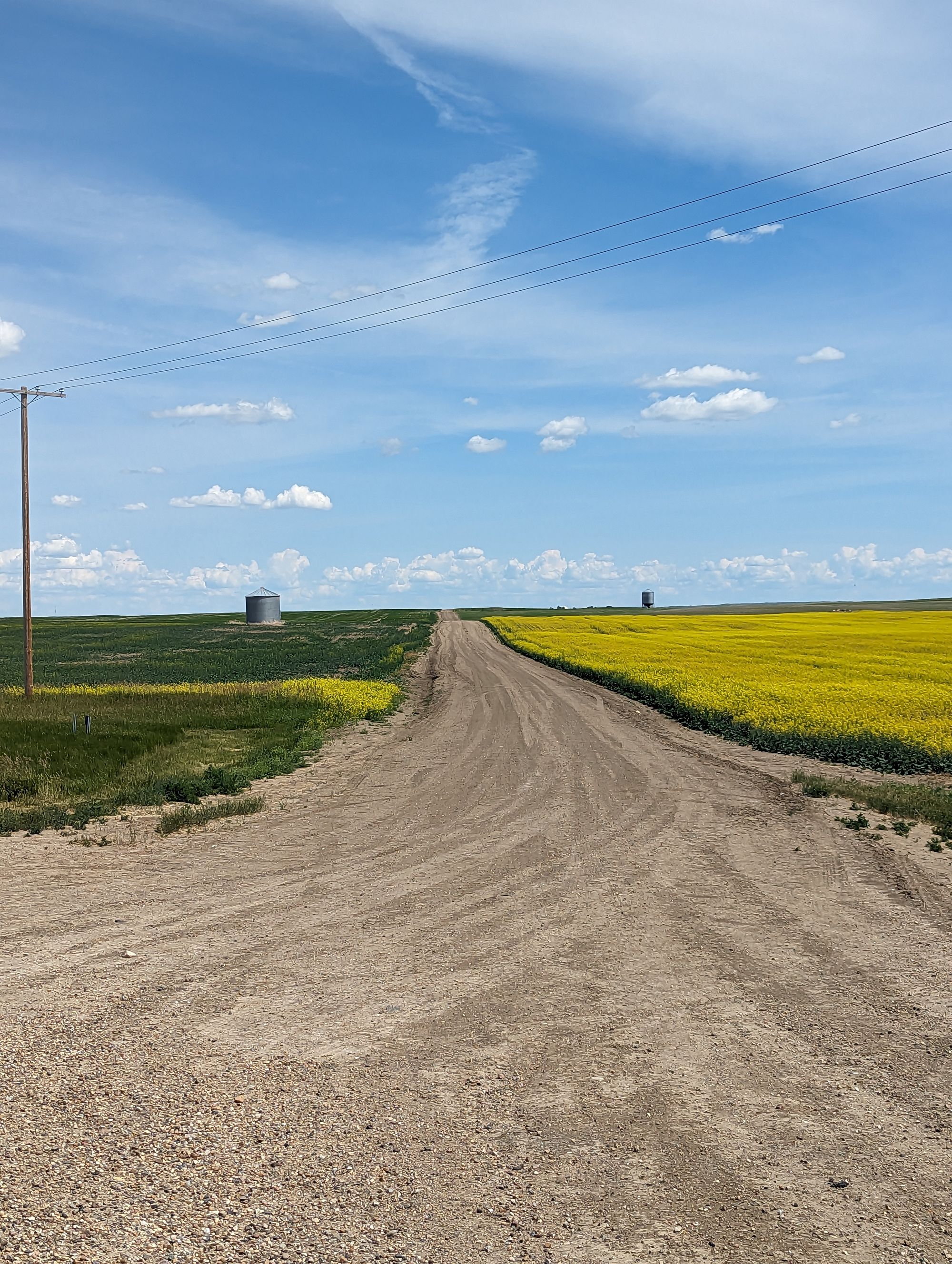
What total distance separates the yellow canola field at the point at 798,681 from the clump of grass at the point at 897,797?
9.34 ft

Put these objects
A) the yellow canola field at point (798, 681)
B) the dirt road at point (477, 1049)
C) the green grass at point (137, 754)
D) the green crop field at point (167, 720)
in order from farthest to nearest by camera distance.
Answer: the yellow canola field at point (798, 681) → the green crop field at point (167, 720) → the green grass at point (137, 754) → the dirt road at point (477, 1049)

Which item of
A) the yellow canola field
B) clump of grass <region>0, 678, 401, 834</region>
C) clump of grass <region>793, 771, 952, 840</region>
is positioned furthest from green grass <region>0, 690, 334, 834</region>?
the yellow canola field

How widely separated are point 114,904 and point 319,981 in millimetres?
4106

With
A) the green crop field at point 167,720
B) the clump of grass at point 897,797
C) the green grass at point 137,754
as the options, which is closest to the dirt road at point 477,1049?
the clump of grass at point 897,797

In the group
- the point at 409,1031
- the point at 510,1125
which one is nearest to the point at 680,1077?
the point at 510,1125

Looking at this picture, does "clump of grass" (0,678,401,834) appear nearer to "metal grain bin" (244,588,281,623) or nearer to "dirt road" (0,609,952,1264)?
"dirt road" (0,609,952,1264)

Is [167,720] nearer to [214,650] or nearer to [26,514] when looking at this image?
[26,514]

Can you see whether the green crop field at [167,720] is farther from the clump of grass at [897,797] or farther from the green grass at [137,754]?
the clump of grass at [897,797]

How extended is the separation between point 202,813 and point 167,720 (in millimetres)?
12199

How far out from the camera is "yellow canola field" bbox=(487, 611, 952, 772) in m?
23.9

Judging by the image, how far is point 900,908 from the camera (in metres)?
11.7

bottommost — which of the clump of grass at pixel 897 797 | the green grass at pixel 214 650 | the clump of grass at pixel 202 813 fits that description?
the clump of grass at pixel 202 813

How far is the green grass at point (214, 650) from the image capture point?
51.1 metres

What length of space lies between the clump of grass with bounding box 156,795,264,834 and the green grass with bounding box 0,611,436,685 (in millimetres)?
27473
